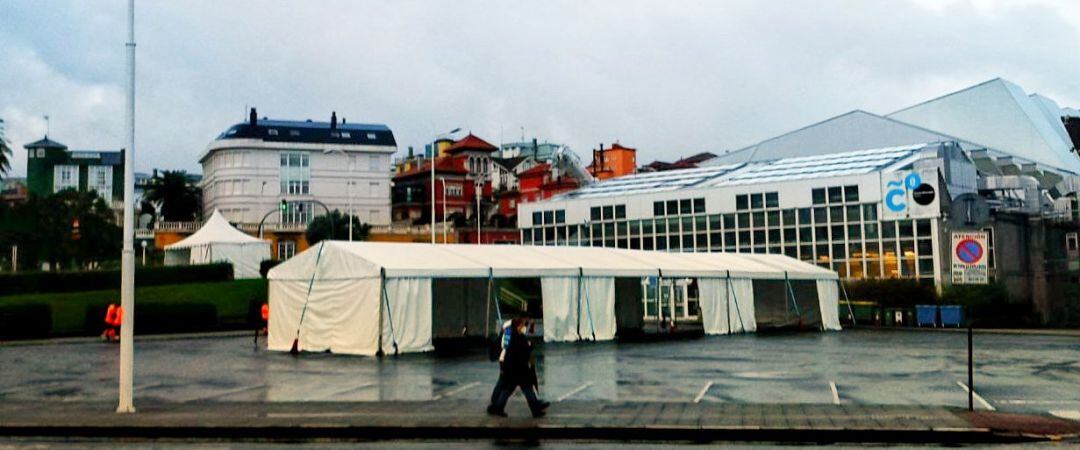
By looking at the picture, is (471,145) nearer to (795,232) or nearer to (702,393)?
(795,232)

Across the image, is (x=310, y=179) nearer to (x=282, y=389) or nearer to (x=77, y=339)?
(x=77, y=339)

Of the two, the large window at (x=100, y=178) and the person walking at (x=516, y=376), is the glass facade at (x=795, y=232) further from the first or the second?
the large window at (x=100, y=178)

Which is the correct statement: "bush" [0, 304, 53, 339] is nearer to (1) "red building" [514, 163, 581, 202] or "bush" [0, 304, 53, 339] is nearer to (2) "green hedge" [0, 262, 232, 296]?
(2) "green hedge" [0, 262, 232, 296]

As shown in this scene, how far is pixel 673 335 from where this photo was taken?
41.2m

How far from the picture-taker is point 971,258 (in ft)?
55.0

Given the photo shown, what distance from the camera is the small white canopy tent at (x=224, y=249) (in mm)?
72500

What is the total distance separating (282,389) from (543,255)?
17911 millimetres

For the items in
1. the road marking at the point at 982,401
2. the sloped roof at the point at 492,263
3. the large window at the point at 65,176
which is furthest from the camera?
the large window at the point at 65,176

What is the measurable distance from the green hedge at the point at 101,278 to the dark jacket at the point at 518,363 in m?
53.9

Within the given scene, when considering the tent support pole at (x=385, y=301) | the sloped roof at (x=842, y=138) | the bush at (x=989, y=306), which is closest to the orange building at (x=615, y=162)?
the sloped roof at (x=842, y=138)

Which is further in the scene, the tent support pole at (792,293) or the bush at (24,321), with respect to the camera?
the tent support pole at (792,293)

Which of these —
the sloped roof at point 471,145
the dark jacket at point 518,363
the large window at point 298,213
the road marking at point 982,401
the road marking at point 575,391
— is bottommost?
the road marking at point 982,401

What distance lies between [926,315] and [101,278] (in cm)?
4688

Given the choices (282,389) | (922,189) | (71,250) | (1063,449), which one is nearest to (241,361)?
(282,389)
